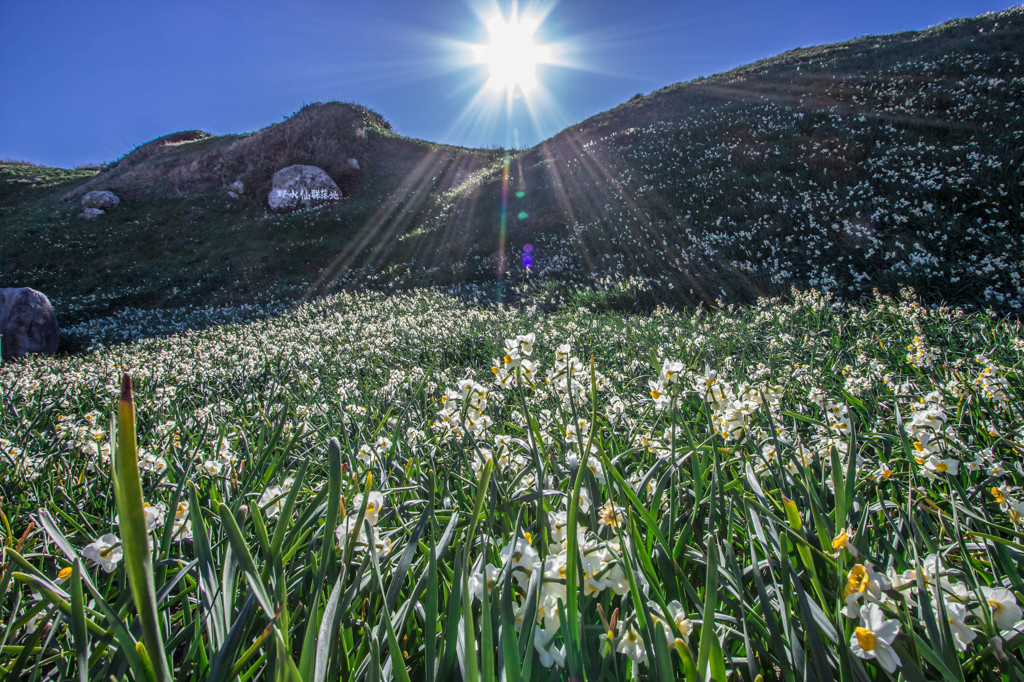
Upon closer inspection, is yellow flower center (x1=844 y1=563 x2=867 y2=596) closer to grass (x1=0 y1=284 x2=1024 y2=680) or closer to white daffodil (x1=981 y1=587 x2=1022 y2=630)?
grass (x1=0 y1=284 x2=1024 y2=680)

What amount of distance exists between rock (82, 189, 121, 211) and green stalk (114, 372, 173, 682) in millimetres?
35270

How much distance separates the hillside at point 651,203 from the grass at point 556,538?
497 cm

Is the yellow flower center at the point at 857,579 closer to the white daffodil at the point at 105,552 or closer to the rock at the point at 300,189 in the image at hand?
the white daffodil at the point at 105,552

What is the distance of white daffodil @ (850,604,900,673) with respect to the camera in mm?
709

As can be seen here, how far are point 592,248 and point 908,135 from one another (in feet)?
26.7

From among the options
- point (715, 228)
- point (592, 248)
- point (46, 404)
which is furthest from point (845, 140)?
point (46, 404)

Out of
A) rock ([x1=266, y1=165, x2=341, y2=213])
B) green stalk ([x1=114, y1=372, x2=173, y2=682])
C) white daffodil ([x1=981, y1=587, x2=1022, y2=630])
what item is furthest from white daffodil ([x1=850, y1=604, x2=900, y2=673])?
rock ([x1=266, y1=165, x2=341, y2=213])

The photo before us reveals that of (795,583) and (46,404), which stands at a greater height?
(795,583)

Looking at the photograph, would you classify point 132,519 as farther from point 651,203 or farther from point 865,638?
point 651,203

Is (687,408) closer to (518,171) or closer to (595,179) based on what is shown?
(595,179)

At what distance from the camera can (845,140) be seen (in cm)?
1188

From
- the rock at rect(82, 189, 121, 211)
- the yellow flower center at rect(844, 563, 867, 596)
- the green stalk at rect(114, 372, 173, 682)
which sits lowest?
the yellow flower center at rect(844, 563, 867, 596)

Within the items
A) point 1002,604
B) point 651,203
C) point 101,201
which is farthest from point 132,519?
point 101,201

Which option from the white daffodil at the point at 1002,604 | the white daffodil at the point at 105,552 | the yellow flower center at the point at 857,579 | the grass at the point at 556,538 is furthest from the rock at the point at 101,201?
the white daffodil at the point at 1002,604
